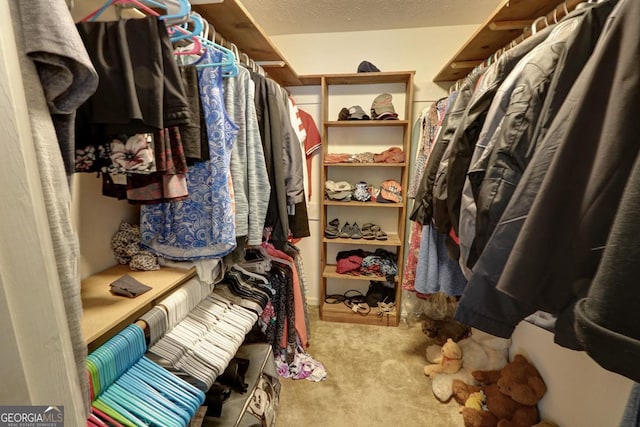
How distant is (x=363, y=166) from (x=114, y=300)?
1.89m

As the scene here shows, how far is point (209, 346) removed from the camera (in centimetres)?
104

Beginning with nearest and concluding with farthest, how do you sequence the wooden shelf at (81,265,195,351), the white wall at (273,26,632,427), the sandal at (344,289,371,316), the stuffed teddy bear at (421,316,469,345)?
the wooden shelf at (81,265,195,351) < the stuffed teddy bear at (421,316,469,345) < the white wall at (273,26,632,427) < the sandal at (344,289,371,316)

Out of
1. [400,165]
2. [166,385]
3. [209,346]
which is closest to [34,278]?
[166,385]

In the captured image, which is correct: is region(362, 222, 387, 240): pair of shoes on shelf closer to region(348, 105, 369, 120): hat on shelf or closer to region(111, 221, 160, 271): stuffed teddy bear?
region(348, 105, 369, 120): hat on shelf

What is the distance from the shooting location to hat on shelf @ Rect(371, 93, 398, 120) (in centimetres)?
212

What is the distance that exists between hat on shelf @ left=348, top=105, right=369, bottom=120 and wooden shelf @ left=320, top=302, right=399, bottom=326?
1.57 m

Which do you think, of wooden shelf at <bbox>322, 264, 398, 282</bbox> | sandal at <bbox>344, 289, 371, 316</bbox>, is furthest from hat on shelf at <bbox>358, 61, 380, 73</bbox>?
sandal at <bbox>344, 289, 371, 316</bbox>

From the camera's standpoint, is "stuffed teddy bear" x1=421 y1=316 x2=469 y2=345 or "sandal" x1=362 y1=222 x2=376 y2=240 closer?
"stuffed teddy bear" x1=421 y1=316 x2=469 y2=345

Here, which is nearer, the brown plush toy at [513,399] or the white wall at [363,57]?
the brown plush toy at [513,399]

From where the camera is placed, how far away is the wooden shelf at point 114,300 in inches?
30.6

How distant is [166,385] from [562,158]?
1.13m

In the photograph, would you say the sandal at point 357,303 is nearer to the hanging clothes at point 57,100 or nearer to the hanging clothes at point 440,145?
the hanging clothes at point 440,145

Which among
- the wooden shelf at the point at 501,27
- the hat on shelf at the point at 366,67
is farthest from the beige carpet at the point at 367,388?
the hat on shelf at the point at 366,67

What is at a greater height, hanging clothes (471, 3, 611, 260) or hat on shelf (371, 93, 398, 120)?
hat on shelf (371, 93, 398, 120)
